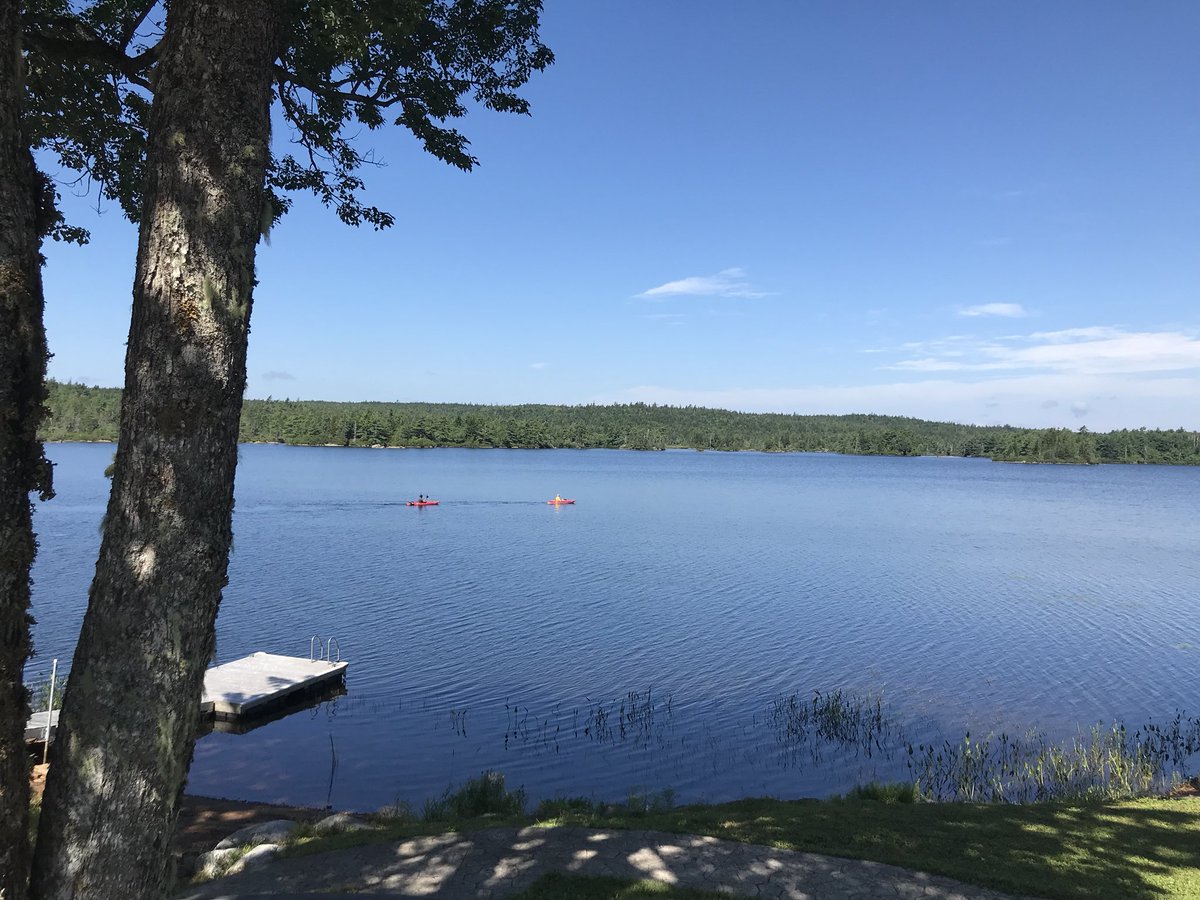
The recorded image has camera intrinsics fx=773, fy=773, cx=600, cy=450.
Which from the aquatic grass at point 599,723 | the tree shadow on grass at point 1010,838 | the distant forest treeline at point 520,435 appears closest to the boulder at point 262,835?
the tree shadow on grass at point 1010,838

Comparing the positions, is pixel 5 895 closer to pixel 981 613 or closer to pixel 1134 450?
pixel 981 613

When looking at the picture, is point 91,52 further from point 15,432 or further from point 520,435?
point 520,435

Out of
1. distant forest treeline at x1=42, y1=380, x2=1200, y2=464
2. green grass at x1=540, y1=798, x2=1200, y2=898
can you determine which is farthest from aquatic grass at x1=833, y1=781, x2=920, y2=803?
distant forest treeline at x1=42, y1=380, x2=1200, y2=464

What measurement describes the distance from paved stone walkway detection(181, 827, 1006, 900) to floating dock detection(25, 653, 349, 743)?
8766mm

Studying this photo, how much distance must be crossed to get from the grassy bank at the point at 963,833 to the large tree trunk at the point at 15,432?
401cm

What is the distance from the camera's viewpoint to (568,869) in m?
6.42

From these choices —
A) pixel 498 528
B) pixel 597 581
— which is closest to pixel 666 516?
pixel 498 528

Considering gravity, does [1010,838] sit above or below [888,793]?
above

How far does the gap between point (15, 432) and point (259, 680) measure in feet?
49.1

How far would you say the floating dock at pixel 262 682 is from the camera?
14859 millimetres

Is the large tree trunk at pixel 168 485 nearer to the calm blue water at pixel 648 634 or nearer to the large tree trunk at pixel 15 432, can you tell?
the large tree trunk at pixel 15 432

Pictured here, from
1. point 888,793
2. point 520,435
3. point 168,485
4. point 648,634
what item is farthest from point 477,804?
point 520,435

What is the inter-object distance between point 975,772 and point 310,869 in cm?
1057

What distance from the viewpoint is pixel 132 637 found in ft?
9.71
